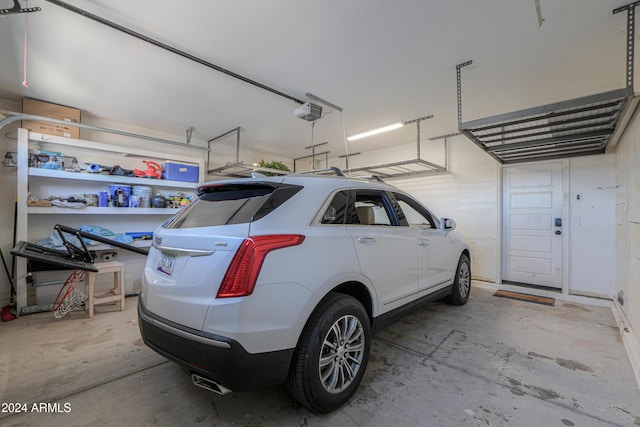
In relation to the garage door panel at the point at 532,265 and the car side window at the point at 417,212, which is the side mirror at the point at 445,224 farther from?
the garage door panel at the point at 532,265

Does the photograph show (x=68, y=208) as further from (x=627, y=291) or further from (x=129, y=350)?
(x=627, y=291)

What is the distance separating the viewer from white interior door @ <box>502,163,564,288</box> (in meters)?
4.38

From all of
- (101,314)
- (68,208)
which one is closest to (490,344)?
(101,314)

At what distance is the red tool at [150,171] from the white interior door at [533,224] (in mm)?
6556

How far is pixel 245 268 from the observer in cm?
132

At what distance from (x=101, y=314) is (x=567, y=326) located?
5.95 meters

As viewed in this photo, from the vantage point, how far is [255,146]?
6246mm

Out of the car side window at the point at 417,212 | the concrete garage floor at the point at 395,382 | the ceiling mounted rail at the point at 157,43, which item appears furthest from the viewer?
the car side window at the point at 417,212

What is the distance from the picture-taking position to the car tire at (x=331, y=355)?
1.49 m

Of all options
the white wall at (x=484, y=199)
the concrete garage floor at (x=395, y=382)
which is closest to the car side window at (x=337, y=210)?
the concrete garage floor at (x=395, y=382)

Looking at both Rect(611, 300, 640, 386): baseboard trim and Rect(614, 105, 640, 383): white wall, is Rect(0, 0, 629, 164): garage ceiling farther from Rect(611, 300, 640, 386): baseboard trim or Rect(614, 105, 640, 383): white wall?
Rect(611, 300, 640, 386): baseboard trim

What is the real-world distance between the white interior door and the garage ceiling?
1.49 metres

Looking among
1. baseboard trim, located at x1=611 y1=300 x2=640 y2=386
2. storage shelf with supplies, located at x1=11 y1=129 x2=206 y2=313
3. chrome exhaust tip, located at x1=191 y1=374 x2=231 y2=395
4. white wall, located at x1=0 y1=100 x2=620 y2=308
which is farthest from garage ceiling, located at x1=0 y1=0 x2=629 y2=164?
baseboard trim, located at x1=611 y1=300 x2=640 y2=386

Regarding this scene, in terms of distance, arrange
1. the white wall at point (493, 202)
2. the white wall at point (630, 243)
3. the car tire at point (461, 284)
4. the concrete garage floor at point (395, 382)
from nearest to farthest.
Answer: the concrete garage floor at point (395, 382)
the white wall at point (630, 243)
the car tire at point (461, 284)
the white wall at point (493, 202)
